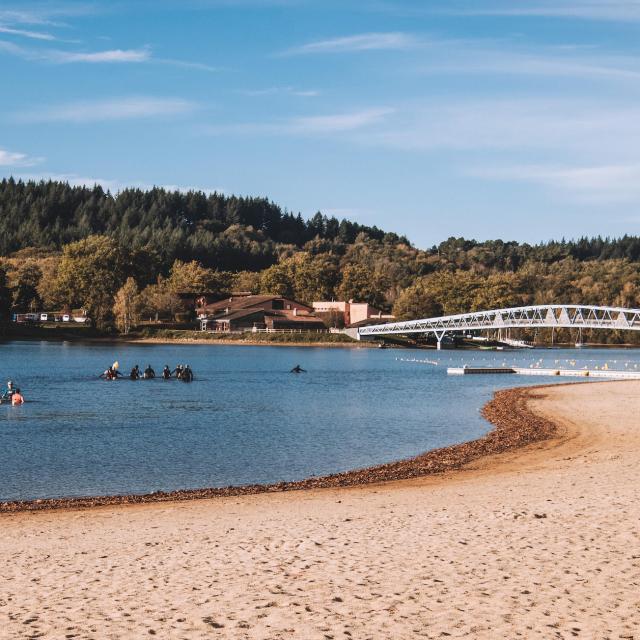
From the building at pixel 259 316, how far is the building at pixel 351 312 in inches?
142

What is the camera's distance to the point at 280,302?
16362 centimetres

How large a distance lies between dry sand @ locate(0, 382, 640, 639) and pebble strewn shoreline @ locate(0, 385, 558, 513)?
122 cm

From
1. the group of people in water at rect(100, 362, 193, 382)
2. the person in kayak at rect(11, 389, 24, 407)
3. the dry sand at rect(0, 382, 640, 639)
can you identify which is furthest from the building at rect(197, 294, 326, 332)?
the dry sand at rect(0, 382, 640, 639)

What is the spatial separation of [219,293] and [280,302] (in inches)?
807

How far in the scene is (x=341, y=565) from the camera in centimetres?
1333

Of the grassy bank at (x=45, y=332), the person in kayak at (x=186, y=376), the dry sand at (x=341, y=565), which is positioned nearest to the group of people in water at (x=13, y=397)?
the person in kayak at (x=186, y=376)

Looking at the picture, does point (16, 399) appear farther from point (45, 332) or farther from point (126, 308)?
point (126, 308)

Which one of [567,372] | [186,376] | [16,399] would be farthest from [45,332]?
[16,399]

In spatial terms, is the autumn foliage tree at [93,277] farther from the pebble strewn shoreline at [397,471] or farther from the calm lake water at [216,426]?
the pebble strewn shoreline at [397,471]

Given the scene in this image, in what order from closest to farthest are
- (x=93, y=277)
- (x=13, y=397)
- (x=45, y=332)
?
(x=13, y=397), (x=45, y=332), (x=93, y=277)

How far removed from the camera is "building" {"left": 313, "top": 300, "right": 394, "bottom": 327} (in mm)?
164000

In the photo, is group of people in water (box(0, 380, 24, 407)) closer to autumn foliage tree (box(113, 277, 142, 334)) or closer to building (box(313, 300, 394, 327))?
autumn foliage tree (box(113, 277, 142, 334))

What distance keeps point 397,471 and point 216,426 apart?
14.6m

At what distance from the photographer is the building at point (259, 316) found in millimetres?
155250
